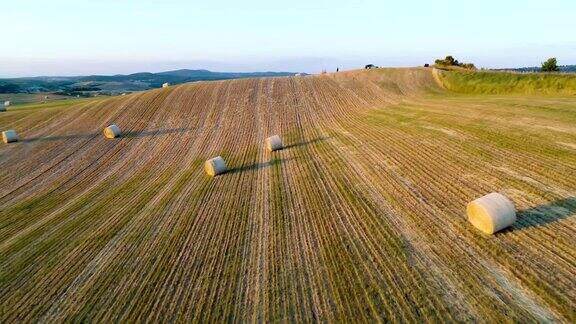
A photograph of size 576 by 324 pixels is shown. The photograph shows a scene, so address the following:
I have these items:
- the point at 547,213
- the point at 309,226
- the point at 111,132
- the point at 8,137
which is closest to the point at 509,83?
the point at 547,213

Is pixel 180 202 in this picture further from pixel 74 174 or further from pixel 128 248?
pixel 74 174

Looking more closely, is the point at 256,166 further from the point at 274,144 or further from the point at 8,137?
the point at 8,137

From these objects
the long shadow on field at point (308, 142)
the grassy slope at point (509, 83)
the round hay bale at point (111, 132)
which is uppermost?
the grassy slope at point (509, 83)

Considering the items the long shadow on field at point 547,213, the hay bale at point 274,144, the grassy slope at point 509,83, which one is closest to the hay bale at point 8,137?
the hay bale at point 274,144

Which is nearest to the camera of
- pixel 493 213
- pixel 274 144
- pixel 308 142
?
pixel 493 213

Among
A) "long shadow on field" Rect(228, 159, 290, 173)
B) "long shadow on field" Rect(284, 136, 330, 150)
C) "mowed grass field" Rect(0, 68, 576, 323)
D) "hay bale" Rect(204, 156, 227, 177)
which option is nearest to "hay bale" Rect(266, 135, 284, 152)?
"long shadow on field" Rect(284, 136, 330, 150)

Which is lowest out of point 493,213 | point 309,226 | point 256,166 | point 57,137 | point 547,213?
point 57,137

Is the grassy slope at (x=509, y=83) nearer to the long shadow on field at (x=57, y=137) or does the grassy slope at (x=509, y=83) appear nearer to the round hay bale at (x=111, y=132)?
the round hay bale at (x=111, y=132)
